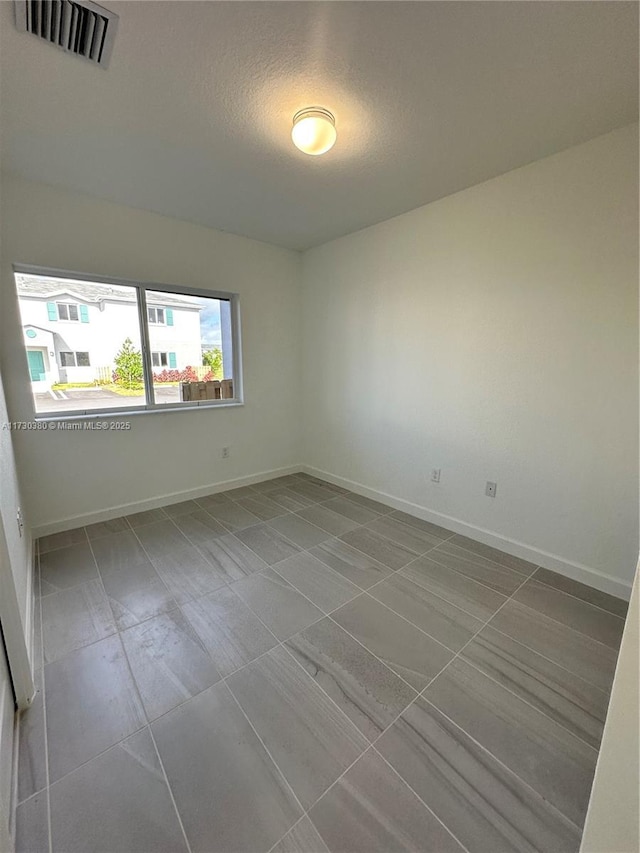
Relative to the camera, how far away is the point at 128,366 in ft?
9.53

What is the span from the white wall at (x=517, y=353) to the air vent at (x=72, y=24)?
7.01 ft

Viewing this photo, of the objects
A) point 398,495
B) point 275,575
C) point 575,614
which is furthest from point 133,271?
point 575,614

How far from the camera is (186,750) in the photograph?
1.17 meters

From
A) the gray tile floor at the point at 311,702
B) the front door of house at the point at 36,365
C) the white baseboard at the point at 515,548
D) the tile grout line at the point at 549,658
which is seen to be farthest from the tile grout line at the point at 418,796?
the front door of house at the point at 36,365

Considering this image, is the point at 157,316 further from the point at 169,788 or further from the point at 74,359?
the point at 169,788

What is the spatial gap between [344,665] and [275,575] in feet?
2.50

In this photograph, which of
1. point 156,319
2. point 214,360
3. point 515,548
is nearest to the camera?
point 515,548

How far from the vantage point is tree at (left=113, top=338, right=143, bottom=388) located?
2.85m

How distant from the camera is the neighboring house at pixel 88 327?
2.43 m

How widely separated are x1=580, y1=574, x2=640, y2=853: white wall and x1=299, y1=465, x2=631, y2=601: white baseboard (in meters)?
1.60

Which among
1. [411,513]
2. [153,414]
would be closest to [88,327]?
[153,414]

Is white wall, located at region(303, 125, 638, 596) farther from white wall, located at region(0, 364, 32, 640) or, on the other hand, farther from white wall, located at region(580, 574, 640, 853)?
white wall, located at region(0, 364, 32, 640)

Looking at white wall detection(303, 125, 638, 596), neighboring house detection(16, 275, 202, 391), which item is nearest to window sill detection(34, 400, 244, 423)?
neighboring house detection(16, 275, 202, 391)

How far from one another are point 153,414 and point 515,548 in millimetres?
3136
